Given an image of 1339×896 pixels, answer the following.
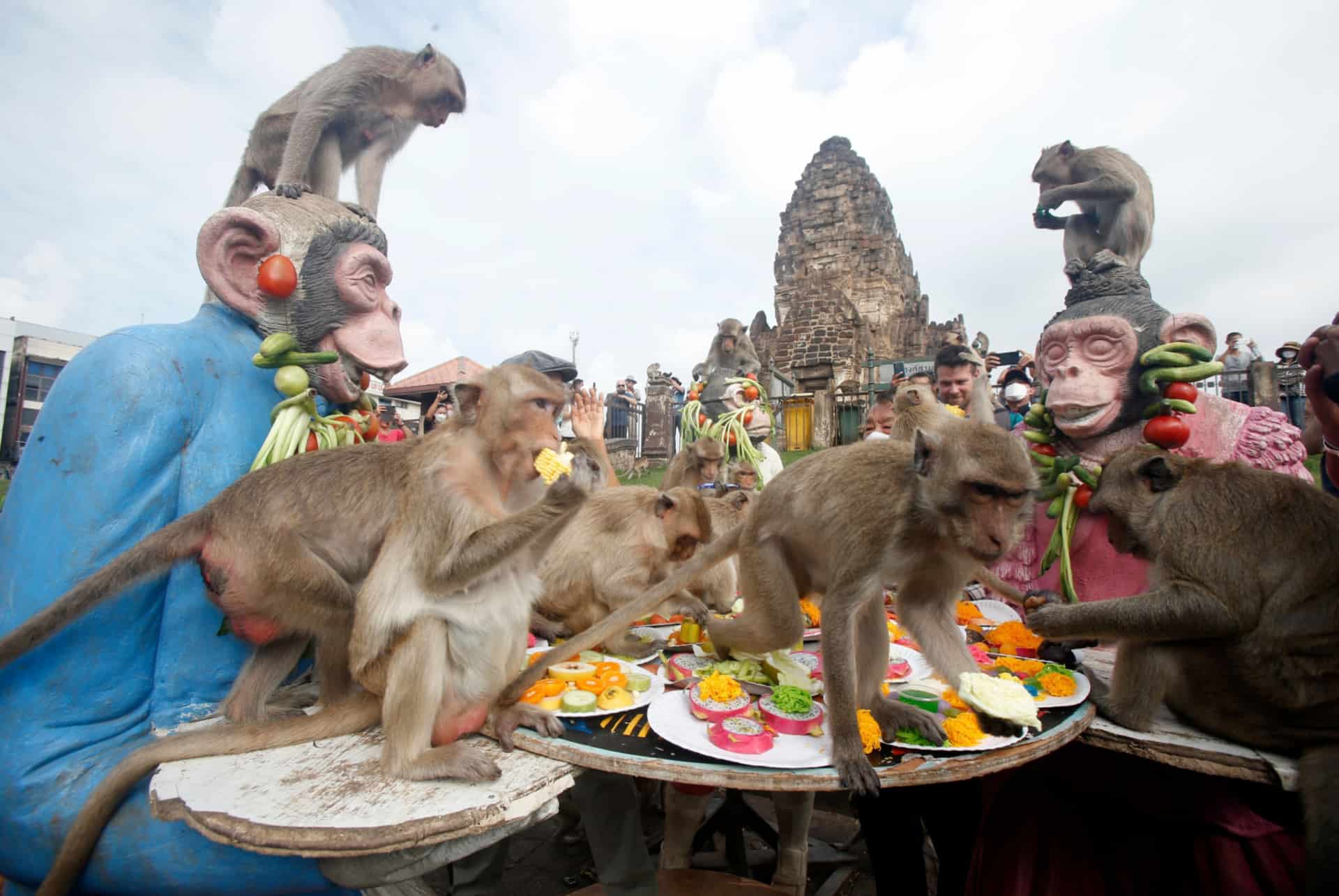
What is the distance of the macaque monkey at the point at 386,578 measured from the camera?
1.83 metres

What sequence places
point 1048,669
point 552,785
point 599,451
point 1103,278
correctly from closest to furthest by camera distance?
point 552,785 → point 1048,669 → point 1103,278 → point 599,451

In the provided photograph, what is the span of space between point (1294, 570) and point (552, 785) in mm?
2583

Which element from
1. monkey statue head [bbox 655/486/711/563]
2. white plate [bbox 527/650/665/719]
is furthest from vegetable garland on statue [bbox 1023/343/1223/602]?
white plate [bbox 527/650/665/719]

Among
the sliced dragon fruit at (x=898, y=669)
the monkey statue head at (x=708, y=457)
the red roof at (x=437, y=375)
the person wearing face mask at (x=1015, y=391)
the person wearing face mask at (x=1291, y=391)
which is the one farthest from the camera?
the red roof at (x=437, y=375)

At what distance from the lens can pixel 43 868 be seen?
5.89 ft

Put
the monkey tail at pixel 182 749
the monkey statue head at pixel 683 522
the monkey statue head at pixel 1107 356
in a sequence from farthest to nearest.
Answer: the monkey statue head at pixel 683 522, the monkey statue head at pixel 1107 356, the monkey tail at pixel 182 749

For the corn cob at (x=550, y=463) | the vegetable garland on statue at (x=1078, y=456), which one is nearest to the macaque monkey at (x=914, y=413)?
the vegetable garland on statue at (x=1078, y=456)

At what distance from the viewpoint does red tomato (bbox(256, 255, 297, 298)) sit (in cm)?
231

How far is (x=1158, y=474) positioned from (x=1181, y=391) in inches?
29.8

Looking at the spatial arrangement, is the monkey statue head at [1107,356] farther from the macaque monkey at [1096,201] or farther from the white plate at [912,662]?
the white plate at [912,662]

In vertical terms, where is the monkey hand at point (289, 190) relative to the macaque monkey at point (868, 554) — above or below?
above

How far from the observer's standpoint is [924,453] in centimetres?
219

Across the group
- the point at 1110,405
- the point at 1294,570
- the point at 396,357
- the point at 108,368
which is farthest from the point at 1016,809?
the point at 108,368

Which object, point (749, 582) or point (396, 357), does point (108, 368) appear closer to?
point (396, 357)
